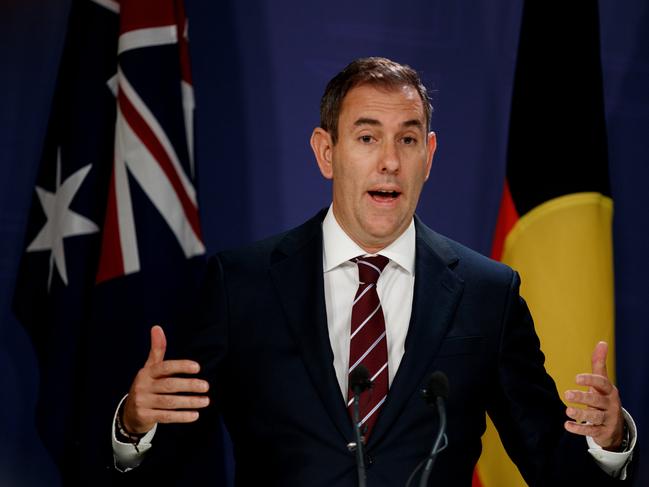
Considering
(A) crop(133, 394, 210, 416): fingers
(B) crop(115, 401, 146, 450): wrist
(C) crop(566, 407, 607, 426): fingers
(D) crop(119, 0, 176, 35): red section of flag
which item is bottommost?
(B) crop(115, 401, 146, 450): wrist

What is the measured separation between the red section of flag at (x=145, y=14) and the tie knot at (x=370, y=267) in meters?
1.14

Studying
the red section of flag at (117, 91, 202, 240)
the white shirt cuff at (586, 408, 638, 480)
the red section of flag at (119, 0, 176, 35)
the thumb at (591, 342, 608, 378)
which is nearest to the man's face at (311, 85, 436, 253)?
the thumb at (591, 342, 608, 378)

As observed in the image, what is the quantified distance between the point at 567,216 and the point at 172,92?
1.29 metres

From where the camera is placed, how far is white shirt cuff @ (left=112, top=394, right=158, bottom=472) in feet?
5.61

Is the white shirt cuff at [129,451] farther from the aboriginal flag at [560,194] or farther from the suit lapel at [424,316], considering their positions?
the aboriginal flag at [560,194]

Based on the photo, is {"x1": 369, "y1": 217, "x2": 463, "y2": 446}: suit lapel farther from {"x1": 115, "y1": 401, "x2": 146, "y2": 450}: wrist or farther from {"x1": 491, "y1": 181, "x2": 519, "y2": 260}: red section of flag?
{"x1": 491, "y1": 181, "x2": 519, "y2": 260}: red section of flag

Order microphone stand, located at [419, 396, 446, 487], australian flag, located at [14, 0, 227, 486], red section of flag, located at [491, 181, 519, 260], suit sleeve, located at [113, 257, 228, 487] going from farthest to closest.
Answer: red section of flag, located at [491, 181, 519, 260]
australian flag, located at [14, 0, 227, 486]
suit sleeve, located at [113, 257, 228, 487]
microphone stand, located at [419, 396, 446, 487]

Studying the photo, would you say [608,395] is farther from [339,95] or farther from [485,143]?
[485,143]

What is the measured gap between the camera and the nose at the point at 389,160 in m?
1.89

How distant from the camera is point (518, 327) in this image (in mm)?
1905

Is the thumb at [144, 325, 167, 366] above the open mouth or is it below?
below

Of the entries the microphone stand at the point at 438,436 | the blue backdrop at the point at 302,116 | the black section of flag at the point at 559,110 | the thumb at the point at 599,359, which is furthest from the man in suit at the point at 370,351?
the blue backdrop at the point at 302,116

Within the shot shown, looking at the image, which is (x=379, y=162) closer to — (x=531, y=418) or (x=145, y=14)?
(x=531, y=418)

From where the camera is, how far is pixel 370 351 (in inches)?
70.9
